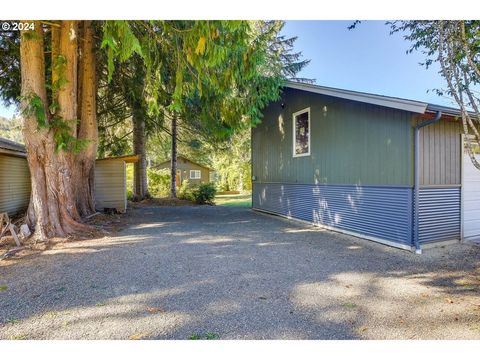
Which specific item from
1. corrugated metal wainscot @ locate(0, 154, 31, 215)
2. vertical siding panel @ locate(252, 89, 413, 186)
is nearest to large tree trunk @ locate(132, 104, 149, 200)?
corrugated metal wainscot @ locate(0, 154, 31, 215)

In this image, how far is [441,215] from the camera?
554cm

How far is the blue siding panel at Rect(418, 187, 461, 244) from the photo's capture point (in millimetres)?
5273

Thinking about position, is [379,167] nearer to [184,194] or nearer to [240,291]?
[240,291]

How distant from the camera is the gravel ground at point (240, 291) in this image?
249 cm

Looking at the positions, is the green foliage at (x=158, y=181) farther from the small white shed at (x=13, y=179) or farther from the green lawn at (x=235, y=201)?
the small white shed at (x=13, y=179)

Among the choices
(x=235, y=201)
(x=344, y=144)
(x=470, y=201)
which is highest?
(x=344, y=144)

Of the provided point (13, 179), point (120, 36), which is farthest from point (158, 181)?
point (120, 36)

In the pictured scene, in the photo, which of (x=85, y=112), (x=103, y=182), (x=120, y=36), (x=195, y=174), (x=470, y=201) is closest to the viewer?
(x=120, y=36)

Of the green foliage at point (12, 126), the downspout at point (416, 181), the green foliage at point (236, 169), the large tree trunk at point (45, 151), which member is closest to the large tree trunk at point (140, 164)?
the green foliage at point (12, 126)

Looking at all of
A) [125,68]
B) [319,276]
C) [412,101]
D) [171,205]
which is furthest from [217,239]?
[171,205]

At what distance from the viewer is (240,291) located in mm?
3355

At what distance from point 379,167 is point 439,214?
55.9 inches

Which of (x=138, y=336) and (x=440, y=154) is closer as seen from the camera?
(x=138, y=336)
